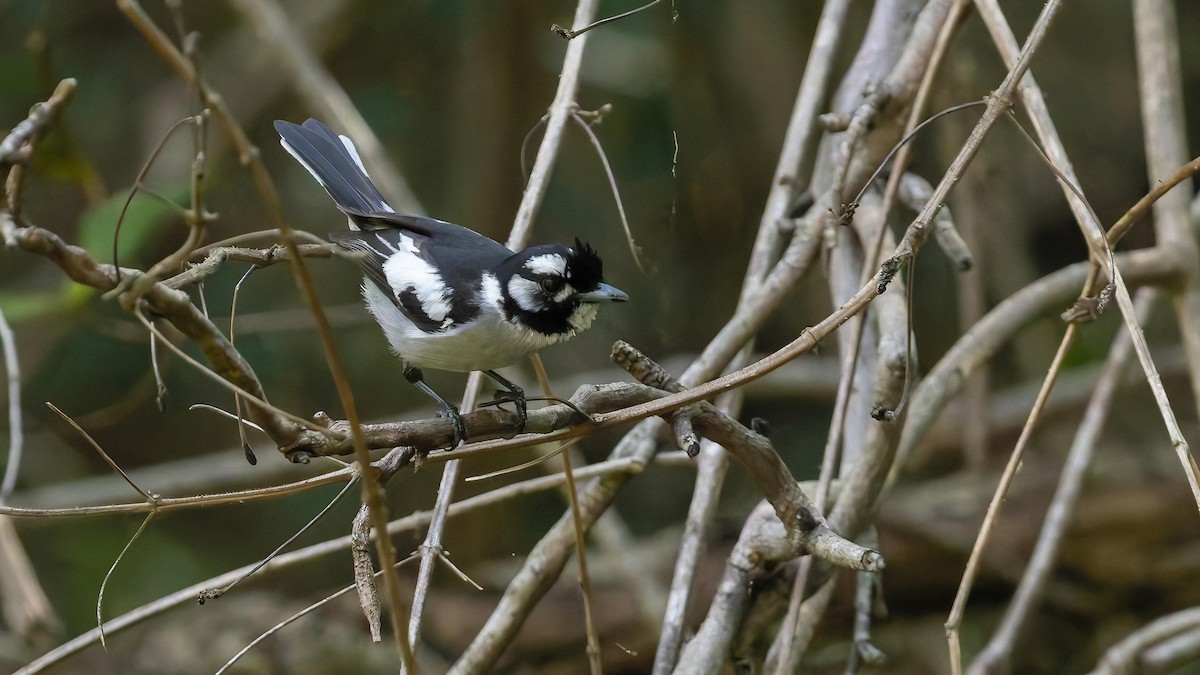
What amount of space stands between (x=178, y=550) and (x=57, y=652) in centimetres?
232

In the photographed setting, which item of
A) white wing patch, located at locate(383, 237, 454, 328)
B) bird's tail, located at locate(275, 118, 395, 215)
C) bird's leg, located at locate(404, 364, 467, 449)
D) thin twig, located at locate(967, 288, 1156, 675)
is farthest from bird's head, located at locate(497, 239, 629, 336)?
thin twig, located at locate(967, 288, 1156, 675)

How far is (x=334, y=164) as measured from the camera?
238cm

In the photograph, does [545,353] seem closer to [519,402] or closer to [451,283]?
[451,283]

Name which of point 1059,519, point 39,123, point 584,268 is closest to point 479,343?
point 584,268

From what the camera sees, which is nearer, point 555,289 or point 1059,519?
point 555,289

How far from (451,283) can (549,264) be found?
0.24 m

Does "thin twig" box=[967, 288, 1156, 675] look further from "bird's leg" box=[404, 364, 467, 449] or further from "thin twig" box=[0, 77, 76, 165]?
"thin twig" box=[0, 77, 76, 165]

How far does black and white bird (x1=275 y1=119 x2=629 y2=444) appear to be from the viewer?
2191mm

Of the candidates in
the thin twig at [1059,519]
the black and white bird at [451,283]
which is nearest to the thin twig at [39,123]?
the black and white bird at [451,283]

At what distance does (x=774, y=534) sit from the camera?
214 centimetres

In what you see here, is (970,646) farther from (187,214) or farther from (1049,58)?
(187,214)

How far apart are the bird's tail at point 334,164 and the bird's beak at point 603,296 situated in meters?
0.53

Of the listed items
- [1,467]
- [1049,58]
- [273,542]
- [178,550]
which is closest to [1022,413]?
[1049,58]

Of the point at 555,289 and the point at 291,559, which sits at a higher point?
the point at 555,289
